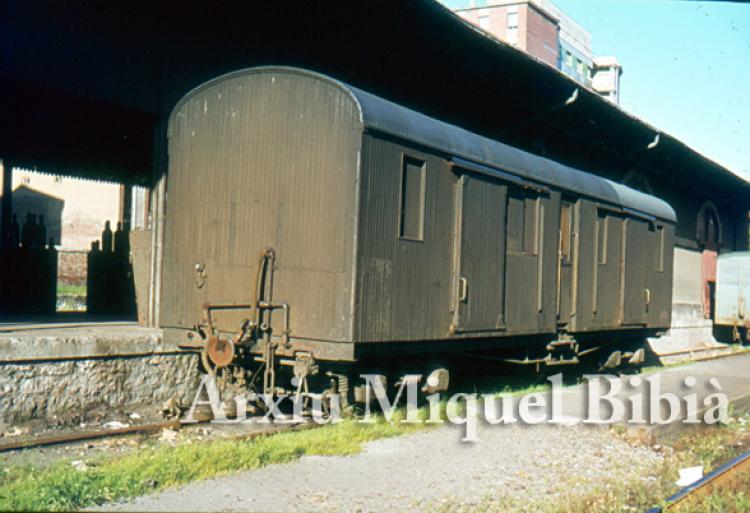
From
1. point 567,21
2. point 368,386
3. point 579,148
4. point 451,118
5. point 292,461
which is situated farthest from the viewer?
point 567,21

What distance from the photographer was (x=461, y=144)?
29.3 ft

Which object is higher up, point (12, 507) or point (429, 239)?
point (429, 239)

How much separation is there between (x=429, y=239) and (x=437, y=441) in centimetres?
212

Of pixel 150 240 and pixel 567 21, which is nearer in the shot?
pixel 150 240

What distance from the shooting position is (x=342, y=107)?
24.4ft

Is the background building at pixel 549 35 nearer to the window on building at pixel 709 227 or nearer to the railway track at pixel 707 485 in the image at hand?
the window on building at pixel 709 227

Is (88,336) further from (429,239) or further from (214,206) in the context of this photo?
(429,239)

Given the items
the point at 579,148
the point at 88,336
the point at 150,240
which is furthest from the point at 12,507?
the point at 579,148

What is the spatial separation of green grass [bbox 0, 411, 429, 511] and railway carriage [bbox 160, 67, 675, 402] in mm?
712

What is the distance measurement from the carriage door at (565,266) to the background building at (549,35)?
39612 millimetres

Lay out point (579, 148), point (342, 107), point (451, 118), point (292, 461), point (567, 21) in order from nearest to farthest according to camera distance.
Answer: point (292, 461), point (342, 107), point (451, 118), point (579, 148), point (567, 21)

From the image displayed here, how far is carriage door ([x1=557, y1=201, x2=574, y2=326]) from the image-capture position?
36.8 feet

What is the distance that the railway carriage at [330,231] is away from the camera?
7.40 m

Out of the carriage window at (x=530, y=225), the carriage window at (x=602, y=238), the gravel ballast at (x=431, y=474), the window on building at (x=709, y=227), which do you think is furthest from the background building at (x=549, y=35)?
the gravel ballast at (x=431, y=474)
